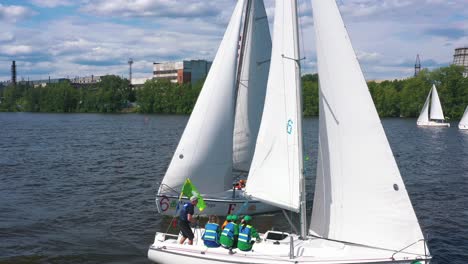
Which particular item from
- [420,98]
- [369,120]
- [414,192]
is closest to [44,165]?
[414,192]

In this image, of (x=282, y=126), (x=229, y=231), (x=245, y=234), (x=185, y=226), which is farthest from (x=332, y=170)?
(x=185, y=226)

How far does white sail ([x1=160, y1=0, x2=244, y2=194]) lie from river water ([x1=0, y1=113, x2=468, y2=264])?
3393 mm

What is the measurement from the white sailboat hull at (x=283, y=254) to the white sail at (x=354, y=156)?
383mm

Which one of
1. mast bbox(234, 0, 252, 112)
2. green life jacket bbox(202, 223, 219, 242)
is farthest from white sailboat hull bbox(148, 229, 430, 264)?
mast bbox(234, 0, 252, 112)

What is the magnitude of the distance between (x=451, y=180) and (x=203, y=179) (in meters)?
23.4

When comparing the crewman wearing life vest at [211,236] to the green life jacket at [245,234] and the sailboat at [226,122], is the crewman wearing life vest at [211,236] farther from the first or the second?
the sailboat at [226,122]

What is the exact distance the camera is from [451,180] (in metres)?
38.6

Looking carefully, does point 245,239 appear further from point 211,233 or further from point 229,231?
point 211,233

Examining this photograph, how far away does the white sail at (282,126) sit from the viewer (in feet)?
49.9

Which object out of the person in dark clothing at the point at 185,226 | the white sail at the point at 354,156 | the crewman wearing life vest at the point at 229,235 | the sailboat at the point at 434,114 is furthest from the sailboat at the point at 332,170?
the sailboat at the point at 434,114

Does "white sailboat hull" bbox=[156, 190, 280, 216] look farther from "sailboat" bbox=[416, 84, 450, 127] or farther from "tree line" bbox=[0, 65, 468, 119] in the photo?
"tree line" bbox=[0, 65, 468, 119]

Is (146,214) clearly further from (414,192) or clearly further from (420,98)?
(420,98)

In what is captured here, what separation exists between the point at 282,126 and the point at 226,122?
25.3ft

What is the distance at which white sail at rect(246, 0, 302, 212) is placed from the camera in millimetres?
15211
